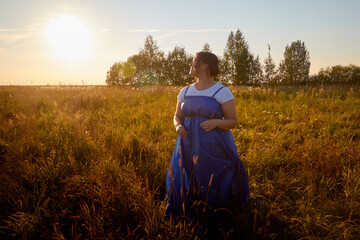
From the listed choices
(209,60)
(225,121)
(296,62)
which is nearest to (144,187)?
(225,121)

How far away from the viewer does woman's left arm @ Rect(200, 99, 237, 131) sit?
2084 mm

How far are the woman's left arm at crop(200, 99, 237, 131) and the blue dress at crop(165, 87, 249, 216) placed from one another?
7 centimetres

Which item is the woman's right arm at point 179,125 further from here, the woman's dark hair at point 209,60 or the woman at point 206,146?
the woman's dark hair at point 209,60

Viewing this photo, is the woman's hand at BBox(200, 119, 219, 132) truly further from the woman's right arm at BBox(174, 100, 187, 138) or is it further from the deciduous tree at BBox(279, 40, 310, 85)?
the deciduous tree at BBox(279, 40, 310, 85)

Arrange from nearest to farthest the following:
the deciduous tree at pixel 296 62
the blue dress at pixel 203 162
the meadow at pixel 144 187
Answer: the meadow at pixel 144 187
the blue dress at pixel 203 162
the deciduous tree at pixel 296 62

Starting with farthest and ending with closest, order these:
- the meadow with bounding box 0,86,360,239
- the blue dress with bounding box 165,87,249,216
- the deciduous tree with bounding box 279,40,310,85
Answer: the deciduous tree with bounding box 279,40,310,85, the blue dress with bounding box 165,87,249,216, the meadow with bounding box 0,86,360,239

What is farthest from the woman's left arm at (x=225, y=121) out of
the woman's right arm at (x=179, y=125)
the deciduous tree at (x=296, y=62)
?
the deciduous tree at (x=296, y=62)

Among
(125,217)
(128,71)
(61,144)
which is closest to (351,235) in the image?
Result: (125,217)

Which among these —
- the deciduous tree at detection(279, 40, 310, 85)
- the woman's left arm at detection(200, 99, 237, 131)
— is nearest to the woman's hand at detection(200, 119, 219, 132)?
the woman's left arm at detection(200, 99, 237, 131)

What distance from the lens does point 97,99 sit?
26.4ft

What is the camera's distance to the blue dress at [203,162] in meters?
2.18

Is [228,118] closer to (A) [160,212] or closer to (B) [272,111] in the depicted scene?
(A) [160,212]

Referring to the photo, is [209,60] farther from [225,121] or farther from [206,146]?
[206,146]

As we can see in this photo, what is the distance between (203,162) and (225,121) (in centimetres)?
51
